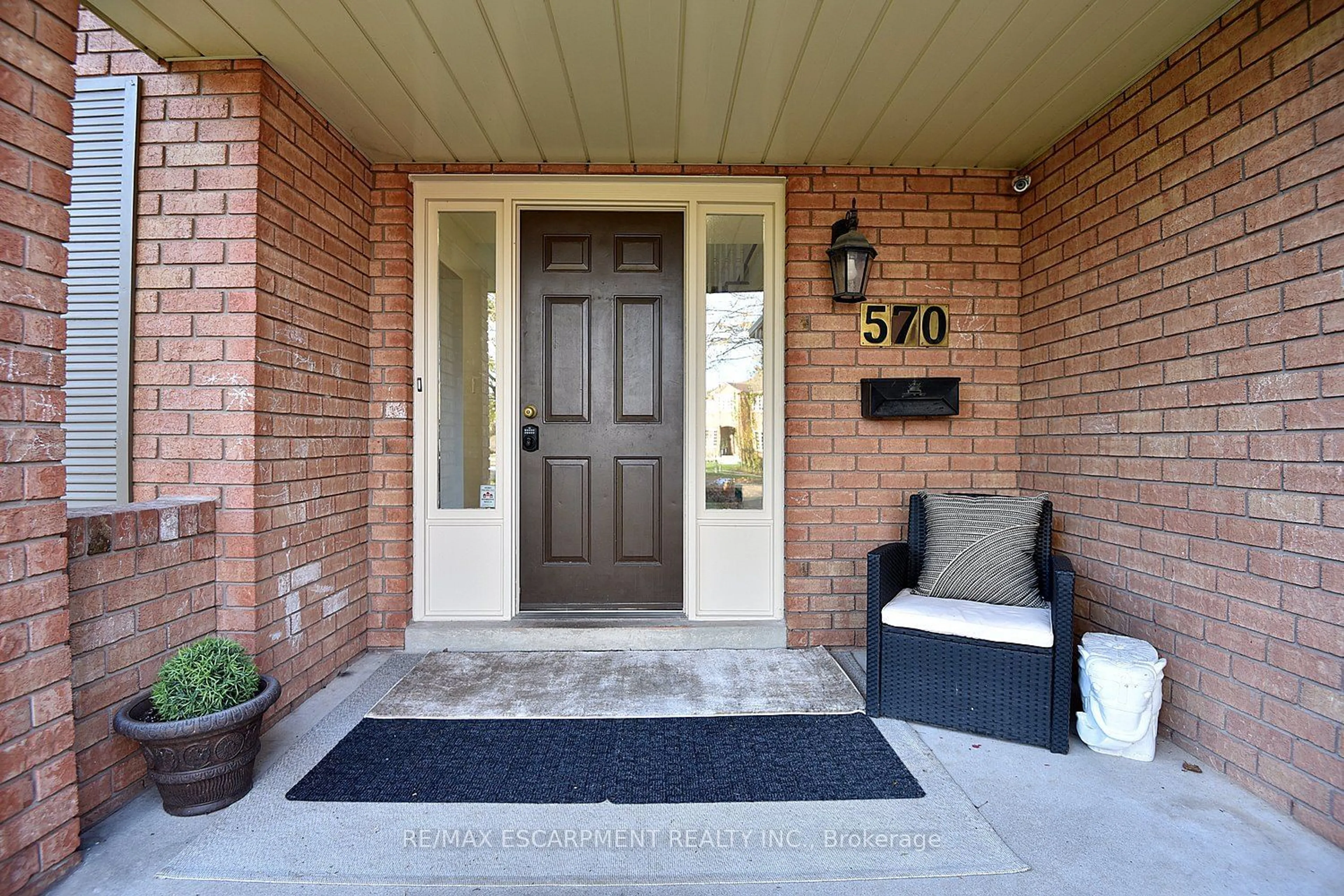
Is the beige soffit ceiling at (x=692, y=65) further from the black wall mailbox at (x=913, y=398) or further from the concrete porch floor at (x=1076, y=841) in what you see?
the concrete porch floor at (x=1076, y=841)

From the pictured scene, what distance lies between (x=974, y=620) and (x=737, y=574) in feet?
3.89

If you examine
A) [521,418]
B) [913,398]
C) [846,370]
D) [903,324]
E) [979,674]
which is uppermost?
[903,324]

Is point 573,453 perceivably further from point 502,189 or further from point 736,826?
point 736,826

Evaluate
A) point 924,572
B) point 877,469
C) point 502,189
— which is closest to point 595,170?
point 502,189

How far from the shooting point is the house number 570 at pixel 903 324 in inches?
119

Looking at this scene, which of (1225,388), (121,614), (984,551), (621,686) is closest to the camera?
(121,614)

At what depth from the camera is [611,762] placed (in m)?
2.00

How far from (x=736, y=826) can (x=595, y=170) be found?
2799 mm

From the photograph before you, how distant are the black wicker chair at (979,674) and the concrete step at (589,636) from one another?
74 cm

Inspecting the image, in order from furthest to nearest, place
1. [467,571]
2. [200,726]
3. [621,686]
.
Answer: [467,571], [621,686], [200,726]

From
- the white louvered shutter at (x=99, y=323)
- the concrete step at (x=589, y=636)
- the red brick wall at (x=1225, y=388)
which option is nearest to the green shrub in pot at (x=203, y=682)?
the white louvered shutter at (x=99, y=323)

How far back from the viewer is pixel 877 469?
119 inches

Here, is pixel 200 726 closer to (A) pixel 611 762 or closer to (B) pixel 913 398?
(A) pixel 611 762

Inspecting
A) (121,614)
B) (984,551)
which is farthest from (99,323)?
(984,551)
